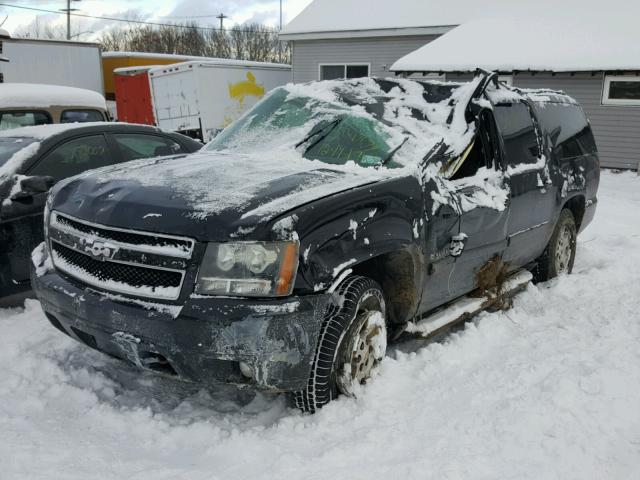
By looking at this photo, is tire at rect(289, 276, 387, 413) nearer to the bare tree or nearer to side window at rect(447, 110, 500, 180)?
side window at rect(447, 110, 500, 180)

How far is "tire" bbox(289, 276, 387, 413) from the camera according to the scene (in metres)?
3.04

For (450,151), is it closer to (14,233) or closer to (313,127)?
(313,127)

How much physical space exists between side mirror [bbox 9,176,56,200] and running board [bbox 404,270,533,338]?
2.89m

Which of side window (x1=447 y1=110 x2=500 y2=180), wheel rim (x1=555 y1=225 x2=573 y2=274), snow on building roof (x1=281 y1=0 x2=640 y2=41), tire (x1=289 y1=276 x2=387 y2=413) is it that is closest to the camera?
tire (x1=289 y1=276 x2=387 y2=413)

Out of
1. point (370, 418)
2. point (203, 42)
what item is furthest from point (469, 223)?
point (203, 42)

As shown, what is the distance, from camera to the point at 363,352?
3.34 metres

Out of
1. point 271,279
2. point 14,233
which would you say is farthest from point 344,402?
point 14,233

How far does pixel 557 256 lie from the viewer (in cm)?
553

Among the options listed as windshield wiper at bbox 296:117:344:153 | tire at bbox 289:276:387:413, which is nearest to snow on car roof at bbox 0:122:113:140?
windshield wiper at bbox 296:117:344:153

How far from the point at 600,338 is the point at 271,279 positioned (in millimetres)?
2662

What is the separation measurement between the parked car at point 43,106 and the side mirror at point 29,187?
2.62 m

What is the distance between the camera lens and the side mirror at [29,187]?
4.46m

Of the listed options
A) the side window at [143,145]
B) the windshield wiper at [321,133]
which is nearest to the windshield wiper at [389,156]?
the windshield wiper at [321,133]

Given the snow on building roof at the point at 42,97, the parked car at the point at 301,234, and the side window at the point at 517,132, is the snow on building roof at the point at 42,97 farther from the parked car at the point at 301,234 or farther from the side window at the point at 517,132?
the side window at the point at 517,132
